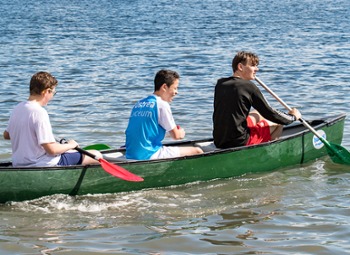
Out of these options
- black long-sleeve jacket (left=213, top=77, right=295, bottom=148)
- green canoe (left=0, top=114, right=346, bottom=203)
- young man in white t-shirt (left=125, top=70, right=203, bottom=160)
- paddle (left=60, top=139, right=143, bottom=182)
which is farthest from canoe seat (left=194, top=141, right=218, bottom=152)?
paddle (left=60, top=139, right=143, bottom=182)

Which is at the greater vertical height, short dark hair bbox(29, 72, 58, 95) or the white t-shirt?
short dark hair bbox(29, 72, 58, 95)

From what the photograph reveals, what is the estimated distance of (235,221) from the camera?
25.7 feet

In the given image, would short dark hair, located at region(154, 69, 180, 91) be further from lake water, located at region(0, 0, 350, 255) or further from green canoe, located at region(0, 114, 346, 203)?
lake water, located at region(0, 0, 350, 255)

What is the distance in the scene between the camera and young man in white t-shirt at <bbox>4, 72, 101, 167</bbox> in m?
7.84

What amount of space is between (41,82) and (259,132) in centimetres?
288

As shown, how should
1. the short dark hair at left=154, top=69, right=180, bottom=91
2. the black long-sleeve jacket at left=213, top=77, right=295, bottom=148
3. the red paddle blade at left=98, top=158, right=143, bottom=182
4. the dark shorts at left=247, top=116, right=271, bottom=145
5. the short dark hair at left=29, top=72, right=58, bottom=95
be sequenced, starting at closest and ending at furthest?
1. the short dark hair at left=29, top=72, right=58, bottom=95
2. the red paddle blade at left=98, top=158, right=143, bottom=182
3. the short dark hair at left=154, top=69, right=180, bottom=91
4. the black long-sleeve jacket at left=213, top=77, right=295, bottom=148
5. the dark shorts at left=247, top=116, right=271, bottom=145

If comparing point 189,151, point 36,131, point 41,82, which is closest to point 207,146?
point 189,151

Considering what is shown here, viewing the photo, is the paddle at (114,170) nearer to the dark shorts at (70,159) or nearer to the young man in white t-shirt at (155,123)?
the dark shorts at (70,159)

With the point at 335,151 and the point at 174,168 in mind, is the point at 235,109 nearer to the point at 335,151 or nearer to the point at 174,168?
the point at 174,168

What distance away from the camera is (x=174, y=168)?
29.1ft

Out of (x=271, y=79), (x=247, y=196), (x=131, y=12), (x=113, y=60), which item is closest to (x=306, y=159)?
(x=247, y=196)

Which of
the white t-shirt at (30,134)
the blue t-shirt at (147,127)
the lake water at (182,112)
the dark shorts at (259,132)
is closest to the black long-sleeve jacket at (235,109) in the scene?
the dark shorts at (259,132)

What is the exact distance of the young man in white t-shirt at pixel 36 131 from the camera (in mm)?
7836

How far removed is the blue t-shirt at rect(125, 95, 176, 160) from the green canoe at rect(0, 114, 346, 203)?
0.19 meters
